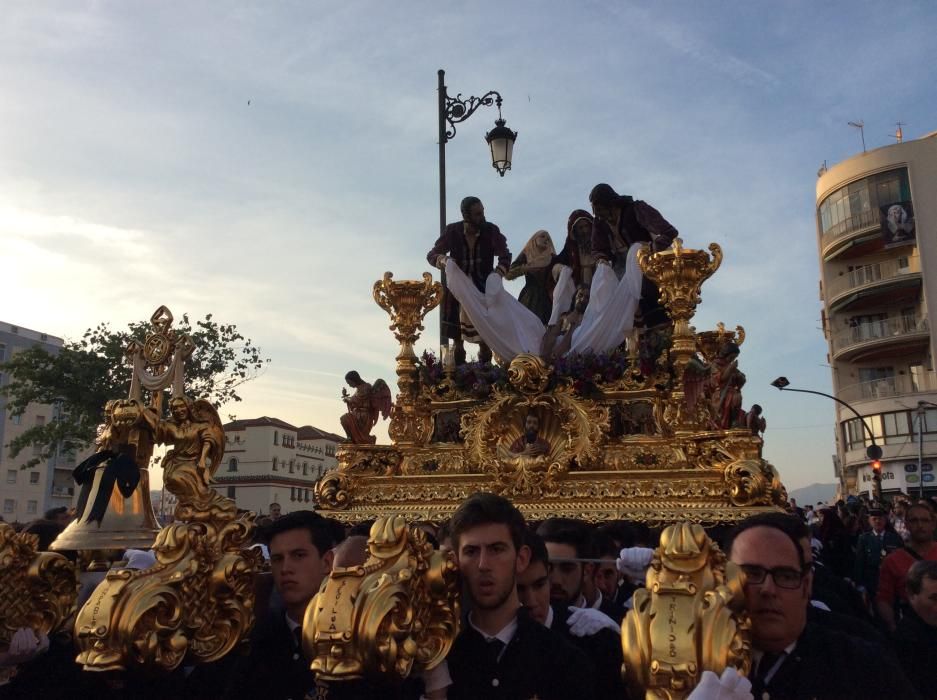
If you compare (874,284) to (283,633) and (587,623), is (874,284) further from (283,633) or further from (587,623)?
(283,633)

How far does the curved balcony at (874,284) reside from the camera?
35969 millimetres

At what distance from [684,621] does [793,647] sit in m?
0.57

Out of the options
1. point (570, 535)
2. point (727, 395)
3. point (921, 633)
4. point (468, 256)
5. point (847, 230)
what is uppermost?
point (847, 230)

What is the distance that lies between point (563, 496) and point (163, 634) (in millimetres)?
5309

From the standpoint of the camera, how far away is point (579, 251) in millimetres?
10391

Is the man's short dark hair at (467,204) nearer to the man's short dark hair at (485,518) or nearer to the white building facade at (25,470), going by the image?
the man's short dark hair at (485,518)

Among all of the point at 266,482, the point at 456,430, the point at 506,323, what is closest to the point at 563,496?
the point at 456,430

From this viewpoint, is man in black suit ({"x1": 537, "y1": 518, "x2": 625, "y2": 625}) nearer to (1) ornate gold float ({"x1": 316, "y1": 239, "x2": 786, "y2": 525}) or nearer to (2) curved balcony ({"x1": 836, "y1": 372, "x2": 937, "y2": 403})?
(1) ornate gold float ({"x1": 316, "y1": 239, "x2": 786, "y2": 525})

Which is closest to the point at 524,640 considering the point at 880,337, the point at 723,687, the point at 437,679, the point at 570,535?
the point at 437,679

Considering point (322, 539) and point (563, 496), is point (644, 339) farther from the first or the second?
point (322, 539)

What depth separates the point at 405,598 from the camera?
8.73 feet

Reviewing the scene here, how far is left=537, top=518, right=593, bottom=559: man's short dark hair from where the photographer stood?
185 inches

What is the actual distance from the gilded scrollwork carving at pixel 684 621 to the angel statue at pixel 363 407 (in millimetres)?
6700

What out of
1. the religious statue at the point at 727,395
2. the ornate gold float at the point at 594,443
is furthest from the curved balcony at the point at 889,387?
the ornate gold float at the point at 594,443
